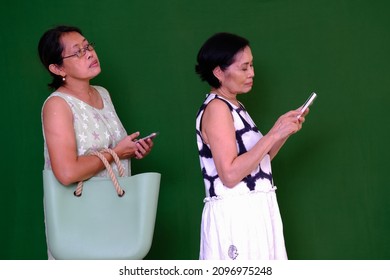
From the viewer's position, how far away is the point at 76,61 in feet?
7.11

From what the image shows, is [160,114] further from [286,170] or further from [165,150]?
[286,170]

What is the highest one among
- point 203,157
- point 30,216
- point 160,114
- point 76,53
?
point 76,53

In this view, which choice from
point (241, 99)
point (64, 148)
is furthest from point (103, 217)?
point (241, 99)

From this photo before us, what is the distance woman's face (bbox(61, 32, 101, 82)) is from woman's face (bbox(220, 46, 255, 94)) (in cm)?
42

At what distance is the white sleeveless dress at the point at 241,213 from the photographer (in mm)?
1966

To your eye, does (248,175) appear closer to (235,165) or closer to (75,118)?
(235,165)

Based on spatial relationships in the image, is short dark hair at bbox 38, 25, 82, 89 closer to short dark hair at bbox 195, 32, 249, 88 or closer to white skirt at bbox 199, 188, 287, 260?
short dark hair at bbox 195, 32, 249, 88

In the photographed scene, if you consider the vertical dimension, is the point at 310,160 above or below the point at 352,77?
below

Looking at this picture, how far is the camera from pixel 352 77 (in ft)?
8.71

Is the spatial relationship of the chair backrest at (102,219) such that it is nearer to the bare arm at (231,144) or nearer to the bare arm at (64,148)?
the bare arm at (64,148)

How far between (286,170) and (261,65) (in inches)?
16.8

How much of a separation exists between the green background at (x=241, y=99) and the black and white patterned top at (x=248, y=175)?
633 millimetres

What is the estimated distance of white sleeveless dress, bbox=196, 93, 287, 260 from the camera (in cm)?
197

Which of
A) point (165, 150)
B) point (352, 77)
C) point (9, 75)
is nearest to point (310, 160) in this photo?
point (352, 77)
